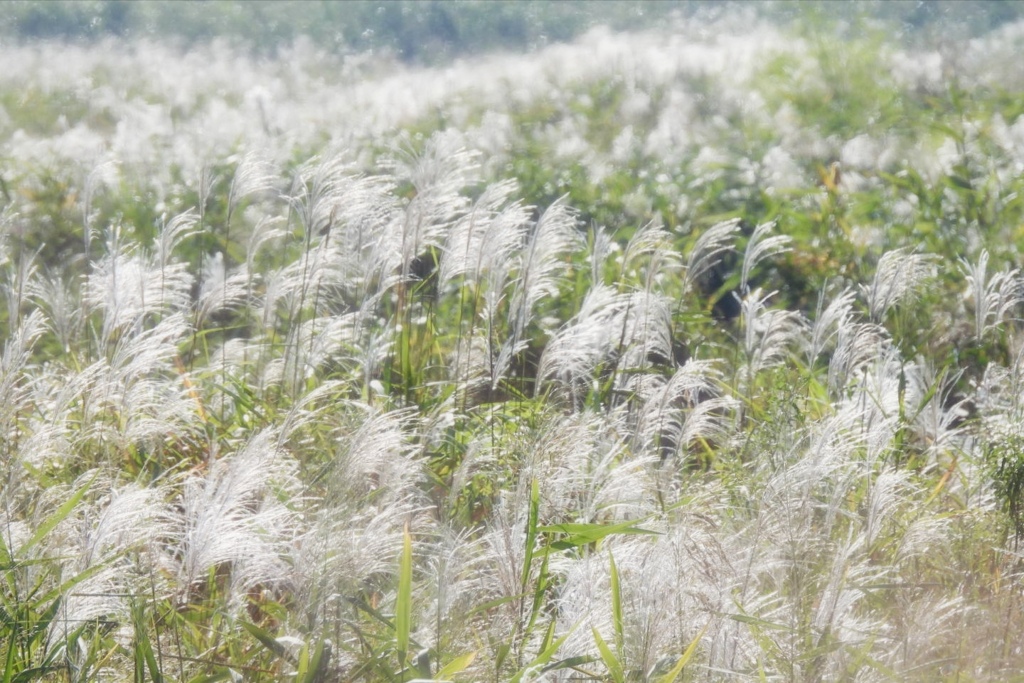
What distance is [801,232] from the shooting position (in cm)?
499

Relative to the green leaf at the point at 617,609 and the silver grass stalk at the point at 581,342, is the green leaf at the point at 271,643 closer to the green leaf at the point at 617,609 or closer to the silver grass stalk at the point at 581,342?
the green leaf at the point at 617,609

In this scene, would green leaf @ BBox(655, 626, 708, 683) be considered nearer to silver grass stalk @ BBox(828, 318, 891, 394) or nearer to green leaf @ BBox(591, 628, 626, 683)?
green leaf @ BBox(591, 628, 626, 683)

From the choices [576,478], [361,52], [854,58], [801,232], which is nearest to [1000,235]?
[801,232]

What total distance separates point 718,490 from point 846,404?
629mm

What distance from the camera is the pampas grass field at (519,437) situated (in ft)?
7.14

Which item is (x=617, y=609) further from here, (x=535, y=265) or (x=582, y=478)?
(x=535, y=265)

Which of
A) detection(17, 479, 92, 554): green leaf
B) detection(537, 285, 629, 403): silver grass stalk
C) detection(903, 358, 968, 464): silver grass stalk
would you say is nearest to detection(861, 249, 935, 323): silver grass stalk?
detection(903, 358, 968, 464): silver grass stalk

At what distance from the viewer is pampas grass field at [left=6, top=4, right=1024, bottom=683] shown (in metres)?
2.18

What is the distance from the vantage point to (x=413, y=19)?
7.65 m

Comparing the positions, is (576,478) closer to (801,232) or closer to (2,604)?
(2,604)

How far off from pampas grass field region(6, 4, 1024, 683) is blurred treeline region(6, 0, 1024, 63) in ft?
7.76

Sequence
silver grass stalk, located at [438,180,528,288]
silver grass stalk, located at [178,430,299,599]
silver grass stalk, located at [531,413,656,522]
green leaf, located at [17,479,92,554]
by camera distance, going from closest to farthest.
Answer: silver grass stalk, located at [178,430,299,599] → green leaf, located at [17,479,92,554] → silver grass stalk, located at [531,413,656,522] → silver grass stalk, located at [438,180,528,288]

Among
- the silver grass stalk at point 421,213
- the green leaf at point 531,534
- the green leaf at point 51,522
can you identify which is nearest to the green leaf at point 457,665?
the green leaf at point 531,534

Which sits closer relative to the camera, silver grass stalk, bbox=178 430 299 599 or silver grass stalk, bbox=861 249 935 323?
silver grass stalk, bbox=178 430 299 599
